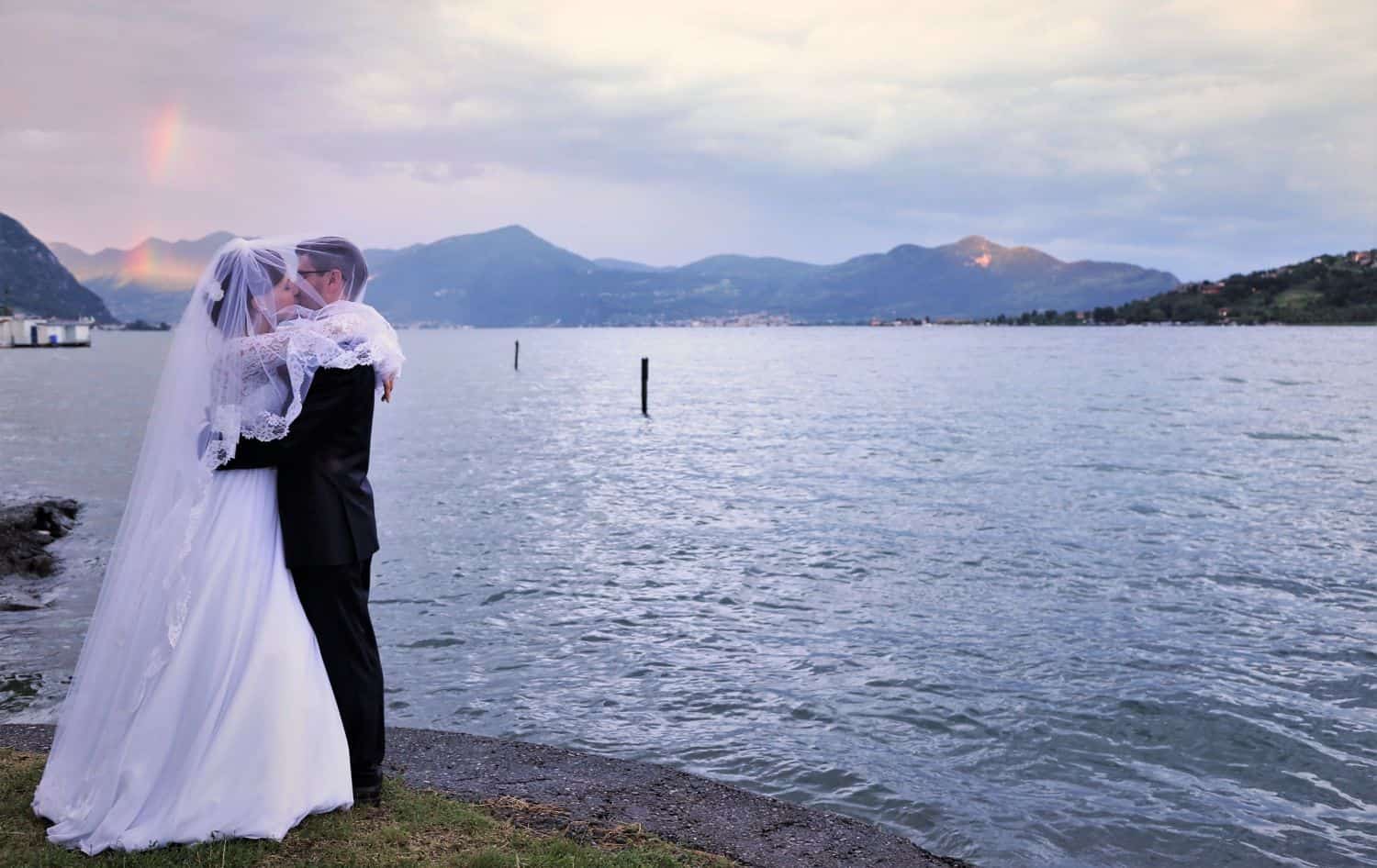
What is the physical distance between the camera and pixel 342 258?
613cm

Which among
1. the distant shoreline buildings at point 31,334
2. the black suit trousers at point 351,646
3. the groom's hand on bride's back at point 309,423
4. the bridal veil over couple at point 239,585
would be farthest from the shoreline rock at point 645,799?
the distant shoreline buildings at point 31,334

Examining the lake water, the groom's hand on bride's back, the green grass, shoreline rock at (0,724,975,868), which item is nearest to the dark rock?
the lake water

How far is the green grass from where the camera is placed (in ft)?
17.8

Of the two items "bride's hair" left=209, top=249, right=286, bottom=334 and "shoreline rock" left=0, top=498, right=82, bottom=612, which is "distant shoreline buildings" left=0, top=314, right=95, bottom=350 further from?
"bride's hair" left=209, top=249, right=286, bottom=334

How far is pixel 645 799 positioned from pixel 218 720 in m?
2.94

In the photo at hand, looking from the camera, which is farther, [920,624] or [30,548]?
[30,548]

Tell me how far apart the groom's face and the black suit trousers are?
1.60 metres

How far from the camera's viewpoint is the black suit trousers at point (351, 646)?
591 centimetres

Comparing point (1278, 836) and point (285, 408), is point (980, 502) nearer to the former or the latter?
point (1278, 836)

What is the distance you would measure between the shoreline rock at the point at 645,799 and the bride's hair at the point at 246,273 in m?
3.54

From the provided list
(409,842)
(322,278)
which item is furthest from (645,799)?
(322,278)

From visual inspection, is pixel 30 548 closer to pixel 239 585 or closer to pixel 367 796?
pixel 367 796

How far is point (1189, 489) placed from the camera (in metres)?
27.0

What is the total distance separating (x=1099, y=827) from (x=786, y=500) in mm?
17219
